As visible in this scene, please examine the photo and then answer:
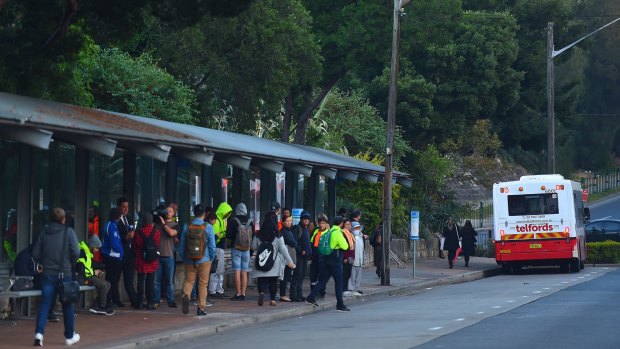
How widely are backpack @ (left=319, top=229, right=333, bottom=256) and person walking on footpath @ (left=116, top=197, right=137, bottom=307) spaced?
3.86 m

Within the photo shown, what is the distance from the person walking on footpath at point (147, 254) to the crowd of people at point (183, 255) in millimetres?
17

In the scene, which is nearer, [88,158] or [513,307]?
[88,158]

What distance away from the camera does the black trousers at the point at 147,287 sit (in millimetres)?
20672

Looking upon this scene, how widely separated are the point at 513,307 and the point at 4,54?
10.5m

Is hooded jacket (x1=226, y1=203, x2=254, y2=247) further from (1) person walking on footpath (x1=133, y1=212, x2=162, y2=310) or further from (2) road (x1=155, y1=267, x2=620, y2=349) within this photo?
(1) person walking on footpath (x1=133, y1=212, x2=162, y2=310)

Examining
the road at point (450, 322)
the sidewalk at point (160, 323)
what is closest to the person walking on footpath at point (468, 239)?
the road at point (450, 322)

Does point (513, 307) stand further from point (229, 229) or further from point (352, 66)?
point (352, 66)

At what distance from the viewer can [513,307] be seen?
891 inches

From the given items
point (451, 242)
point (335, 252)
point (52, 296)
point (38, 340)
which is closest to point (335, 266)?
point (335, 252)

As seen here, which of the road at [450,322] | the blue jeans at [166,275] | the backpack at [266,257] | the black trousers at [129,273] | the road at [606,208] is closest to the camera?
the road at [450,322]

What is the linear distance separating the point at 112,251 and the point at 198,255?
142 cm

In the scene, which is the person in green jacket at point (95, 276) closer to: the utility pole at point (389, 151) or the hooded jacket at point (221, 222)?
the hooded jacket at point (221, 222)

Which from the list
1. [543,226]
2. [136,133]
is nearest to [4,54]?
[136,133]

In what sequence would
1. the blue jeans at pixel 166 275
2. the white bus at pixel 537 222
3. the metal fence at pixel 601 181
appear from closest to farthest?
the blue jeans at pixel 166 275
the white bus at pixel 537 222
the metal fence at pixel 601 181
